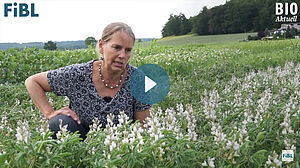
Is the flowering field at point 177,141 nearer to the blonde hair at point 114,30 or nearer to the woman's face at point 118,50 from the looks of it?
the woman's face at point 118,50

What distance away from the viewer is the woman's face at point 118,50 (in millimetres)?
3043

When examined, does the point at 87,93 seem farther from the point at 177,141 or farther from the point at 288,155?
the point at 288,155

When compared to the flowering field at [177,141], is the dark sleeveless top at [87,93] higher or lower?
higher

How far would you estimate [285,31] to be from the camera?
15086 mm

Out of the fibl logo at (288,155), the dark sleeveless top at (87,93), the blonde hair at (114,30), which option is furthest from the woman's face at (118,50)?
the fibl logo at (288,155)

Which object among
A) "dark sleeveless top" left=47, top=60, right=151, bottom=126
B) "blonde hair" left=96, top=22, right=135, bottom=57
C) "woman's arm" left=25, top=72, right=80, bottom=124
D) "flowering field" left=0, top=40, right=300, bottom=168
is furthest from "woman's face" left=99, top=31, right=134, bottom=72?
"woman's arm" left=25, top=72, right=80, bottom=124

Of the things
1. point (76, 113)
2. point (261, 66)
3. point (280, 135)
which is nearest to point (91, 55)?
point (261, 66)

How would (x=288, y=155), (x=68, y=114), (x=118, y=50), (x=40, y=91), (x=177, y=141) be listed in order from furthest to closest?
(x=40, y=91), (x=68, y=114), (x=118, y=50), (x=288, y=155), (x=177, y=141)

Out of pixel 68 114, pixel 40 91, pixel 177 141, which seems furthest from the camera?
pixel 40 91

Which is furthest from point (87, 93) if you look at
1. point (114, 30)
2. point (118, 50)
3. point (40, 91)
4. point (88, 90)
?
point (114, 30)

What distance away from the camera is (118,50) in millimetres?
3055

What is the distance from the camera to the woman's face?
304 centimetres

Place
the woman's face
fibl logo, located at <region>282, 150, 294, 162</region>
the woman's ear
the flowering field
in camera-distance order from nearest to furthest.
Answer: the flowering field
fibl logo, located at <region>282, 150, 294, 162</region>
the woman's face
the woman's ear

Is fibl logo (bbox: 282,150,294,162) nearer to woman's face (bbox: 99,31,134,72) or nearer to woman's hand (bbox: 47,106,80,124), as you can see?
woman's face (bbox: 99,31,134,72)
